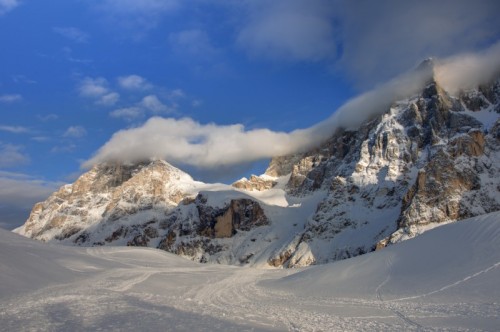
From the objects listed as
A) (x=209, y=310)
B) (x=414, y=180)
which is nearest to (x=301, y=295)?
(x=209, y=310)

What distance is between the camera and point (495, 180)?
470ft

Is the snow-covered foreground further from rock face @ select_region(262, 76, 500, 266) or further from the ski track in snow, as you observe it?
rock face @ select_region(262, 76, 500, 266)

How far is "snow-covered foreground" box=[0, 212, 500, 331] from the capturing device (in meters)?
15.7

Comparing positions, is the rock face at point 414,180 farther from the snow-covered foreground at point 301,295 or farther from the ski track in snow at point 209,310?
the ski track in snow at point 209,310

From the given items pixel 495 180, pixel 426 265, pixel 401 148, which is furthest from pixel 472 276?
pixel 401 148

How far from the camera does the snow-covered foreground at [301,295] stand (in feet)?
51.4

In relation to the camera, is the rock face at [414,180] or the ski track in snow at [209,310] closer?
the ski track in snow at [209,310]

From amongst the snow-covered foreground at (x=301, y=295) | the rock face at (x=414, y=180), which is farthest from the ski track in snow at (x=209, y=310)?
the rock face at (x=414, y=180)

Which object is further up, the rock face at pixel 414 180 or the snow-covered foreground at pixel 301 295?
the rock face at pixel 414 180

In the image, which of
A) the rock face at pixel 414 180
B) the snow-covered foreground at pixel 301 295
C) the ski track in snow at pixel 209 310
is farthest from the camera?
the rock face at pixel 414 180

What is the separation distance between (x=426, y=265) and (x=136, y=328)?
18.9 m

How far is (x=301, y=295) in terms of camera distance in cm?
2755

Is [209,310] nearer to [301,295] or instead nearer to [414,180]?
[301,295]

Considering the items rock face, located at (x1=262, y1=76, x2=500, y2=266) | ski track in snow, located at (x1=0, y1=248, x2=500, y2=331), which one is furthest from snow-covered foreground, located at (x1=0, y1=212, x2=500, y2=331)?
rock face, located at (x1=262, y1=76, x2=500, y2=266)
